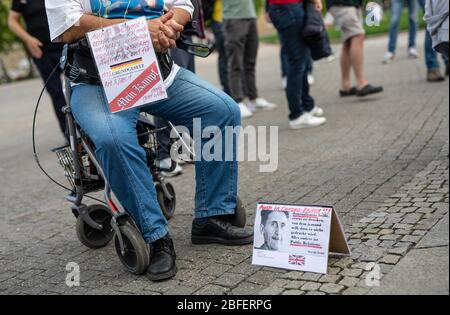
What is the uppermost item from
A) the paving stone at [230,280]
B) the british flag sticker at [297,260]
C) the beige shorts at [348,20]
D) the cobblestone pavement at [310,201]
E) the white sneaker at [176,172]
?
the beige shorts at [348,20]

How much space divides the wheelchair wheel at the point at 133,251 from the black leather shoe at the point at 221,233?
48cm

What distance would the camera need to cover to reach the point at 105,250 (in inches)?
151

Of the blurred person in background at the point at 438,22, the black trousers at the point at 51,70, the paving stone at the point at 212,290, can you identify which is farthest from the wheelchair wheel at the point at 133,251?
the black trousers at the point at 51,70

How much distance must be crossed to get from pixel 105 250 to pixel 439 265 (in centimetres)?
199

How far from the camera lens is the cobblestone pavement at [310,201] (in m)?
3.09

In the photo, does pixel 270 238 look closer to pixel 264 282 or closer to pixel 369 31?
pixel 264 282

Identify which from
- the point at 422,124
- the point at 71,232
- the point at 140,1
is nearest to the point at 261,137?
the point at 422,124

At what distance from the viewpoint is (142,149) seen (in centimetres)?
326

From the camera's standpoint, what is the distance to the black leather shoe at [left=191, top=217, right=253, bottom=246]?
11.7ft

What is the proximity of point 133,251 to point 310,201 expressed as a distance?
4.71ft

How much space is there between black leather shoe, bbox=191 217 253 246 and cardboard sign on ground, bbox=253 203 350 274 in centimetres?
35

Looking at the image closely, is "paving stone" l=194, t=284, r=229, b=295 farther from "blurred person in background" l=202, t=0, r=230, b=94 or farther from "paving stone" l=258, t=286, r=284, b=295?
"blurred person in background" l=202, t=0, r=230, b=94

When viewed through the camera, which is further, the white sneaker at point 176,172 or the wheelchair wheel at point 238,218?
the white sneaker at point 176,172

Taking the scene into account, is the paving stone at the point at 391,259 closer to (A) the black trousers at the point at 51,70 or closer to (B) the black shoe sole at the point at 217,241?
(B) the black shoe sole at the point at 217,241
